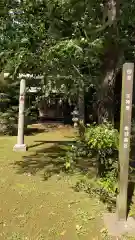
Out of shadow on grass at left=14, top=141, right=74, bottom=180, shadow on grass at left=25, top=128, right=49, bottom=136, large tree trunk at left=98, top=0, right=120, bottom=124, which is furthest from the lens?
shadow on grass at left=25, top=128, right=49, bottom=136

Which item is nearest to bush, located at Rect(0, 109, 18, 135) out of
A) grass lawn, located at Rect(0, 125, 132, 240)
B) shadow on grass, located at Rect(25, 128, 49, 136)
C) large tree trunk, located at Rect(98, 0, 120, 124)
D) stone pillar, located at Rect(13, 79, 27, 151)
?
shadow on grass, located at Rect(25, 128, 49, 136)

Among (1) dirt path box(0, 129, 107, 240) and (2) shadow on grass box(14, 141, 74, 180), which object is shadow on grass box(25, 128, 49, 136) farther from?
(1) dirt path box(0, 129, 107, 240)

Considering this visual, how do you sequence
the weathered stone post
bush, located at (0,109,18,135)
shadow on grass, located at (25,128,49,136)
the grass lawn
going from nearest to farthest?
the grass lawn, the weathered stone post, bush, located at (0,109,18,135), shadow on grass, located at (25,128,49,136)

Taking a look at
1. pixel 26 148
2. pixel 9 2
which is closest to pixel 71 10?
pixel 9 2

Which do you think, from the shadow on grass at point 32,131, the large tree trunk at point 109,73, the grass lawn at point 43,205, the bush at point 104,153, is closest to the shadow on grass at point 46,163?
the grass lawn at point 43,205

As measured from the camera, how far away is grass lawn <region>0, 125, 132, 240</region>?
13.7ft

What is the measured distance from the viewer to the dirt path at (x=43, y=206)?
4.17 meters

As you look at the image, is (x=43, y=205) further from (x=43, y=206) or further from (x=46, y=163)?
(x=46, y=163)

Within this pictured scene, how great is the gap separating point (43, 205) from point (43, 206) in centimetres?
4

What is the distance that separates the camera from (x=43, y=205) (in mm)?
5008

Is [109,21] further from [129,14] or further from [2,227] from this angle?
[2,227]

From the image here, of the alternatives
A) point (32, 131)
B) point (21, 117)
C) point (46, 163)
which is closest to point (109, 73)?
point (46, 163)

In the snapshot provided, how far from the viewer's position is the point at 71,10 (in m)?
5.75

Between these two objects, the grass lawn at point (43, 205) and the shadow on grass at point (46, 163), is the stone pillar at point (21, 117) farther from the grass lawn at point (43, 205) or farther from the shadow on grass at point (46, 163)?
the grass lawn at point (43, 205)
